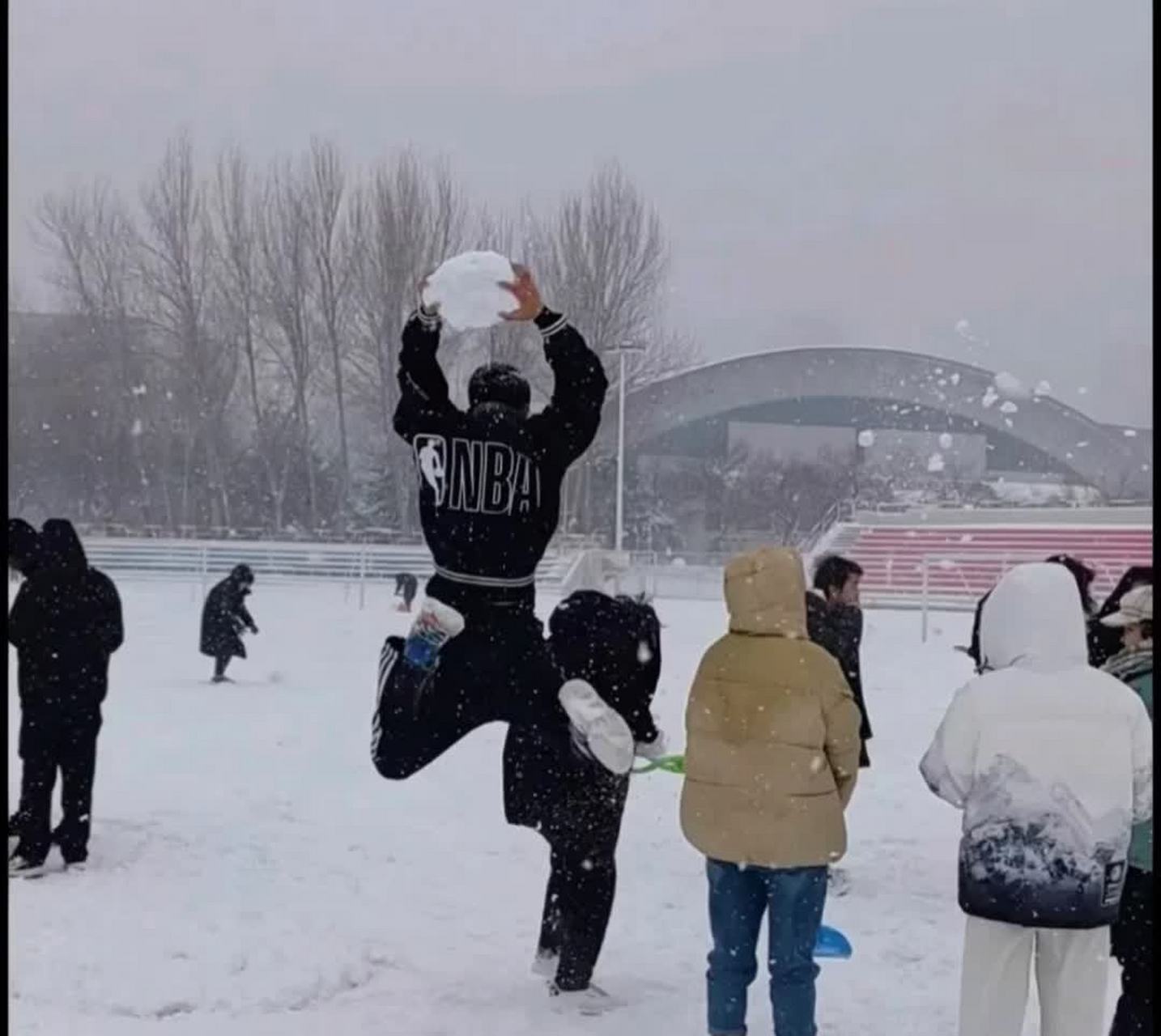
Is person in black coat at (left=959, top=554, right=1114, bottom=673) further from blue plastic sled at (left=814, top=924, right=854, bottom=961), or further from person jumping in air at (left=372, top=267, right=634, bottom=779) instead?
person jumping in air at (left=372, top=267, right=634, bottom=779)

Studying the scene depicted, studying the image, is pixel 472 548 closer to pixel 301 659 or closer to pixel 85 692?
pixel 85 692

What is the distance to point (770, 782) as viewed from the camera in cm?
359

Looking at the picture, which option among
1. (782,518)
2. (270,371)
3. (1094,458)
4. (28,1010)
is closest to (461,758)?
(28,1010)

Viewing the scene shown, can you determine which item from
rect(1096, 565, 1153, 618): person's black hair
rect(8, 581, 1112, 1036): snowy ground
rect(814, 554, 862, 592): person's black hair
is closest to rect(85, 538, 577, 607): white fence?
rect(8, 581, 1112, 1036): snowy ground

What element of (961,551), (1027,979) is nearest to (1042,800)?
(1027,979)

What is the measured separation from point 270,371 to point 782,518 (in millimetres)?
11710

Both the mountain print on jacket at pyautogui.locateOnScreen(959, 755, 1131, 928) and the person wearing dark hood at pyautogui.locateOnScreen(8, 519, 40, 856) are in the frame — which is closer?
the mountain print on jacket at pyautogui.locateOnScreen(959, 755, 1131, 928)

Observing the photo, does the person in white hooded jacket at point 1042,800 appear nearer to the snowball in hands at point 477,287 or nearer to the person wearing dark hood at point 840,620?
the snowball in hands at point 477,287

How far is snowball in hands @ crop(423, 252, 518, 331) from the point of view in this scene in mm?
3561

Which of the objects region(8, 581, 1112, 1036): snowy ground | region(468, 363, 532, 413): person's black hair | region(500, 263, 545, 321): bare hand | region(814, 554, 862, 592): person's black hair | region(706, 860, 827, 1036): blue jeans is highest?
region(500, 263, 545, 321): bare hand

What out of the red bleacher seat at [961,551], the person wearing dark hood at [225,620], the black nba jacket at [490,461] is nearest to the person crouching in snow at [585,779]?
the black nba jacket at [490,461]

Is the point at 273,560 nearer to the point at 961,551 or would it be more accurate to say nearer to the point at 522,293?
the point at 961,551

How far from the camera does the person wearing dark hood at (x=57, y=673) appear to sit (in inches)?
221

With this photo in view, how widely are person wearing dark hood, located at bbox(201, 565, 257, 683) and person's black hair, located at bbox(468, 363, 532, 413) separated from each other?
8980 mm
